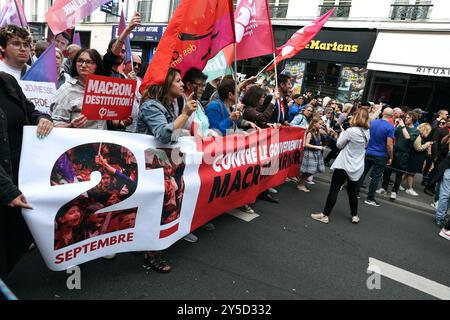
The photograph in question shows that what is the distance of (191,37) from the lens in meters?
3.22

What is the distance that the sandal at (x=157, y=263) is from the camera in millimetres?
3078

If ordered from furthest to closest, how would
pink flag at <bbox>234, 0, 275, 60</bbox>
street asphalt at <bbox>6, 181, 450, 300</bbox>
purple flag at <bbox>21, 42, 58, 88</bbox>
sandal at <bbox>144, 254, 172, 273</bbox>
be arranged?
pink flag at <bbox>234, 0, 275, 60</bbox> < purple flag at <bbox>21, 42, 58, 88</bbox> < sandal at <bbox>144, 254, 172, 273</bbox> < street asphalt at <bbox>6, 181, 450, 300</bbox>

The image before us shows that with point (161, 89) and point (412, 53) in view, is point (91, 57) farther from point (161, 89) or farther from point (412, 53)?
point (412, 53)

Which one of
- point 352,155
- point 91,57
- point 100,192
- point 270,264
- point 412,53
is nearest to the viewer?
point 100,192

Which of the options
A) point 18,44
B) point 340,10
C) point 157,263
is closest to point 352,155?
point 157,263

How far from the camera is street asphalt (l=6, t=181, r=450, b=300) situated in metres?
2.81

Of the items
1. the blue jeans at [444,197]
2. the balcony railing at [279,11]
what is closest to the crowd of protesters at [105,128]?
the blue jeans at [444,197]

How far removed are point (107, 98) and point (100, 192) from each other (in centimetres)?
77

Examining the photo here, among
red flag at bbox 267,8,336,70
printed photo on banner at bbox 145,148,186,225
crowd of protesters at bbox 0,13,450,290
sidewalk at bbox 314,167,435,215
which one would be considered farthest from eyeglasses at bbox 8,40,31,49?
sidewalk at bbox 314,167,435,215

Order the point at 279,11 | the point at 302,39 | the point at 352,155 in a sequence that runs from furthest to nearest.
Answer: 1. the point at 279,11
2. the point at 302,39
3. the point at 352,155

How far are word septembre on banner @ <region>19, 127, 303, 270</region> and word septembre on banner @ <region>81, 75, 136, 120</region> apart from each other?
0.21 metres

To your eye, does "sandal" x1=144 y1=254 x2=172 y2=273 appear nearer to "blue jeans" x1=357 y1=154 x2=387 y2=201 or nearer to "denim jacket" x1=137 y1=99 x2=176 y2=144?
"denim jacket" x1=137 y1=99 x2=176 y2=144

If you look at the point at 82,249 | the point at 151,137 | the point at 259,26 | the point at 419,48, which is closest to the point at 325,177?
the point at 259,26
